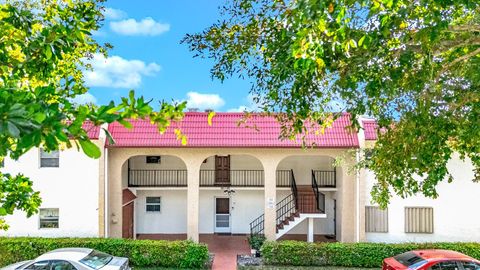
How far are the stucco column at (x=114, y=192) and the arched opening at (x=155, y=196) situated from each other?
1588mm

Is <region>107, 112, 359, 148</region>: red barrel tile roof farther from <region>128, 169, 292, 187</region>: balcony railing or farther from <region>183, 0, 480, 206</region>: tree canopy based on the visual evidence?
<region>183, 0, 480, 206</region>: tree canopy

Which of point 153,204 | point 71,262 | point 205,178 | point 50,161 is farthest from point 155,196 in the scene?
point 71,262

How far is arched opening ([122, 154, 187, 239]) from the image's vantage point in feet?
70.1

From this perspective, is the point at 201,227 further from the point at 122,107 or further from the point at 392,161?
the point at 122,107

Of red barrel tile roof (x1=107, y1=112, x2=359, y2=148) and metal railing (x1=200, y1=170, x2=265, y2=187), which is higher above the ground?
red barrel tile roof (x1=107, y1=112, x2=359, y2=148)

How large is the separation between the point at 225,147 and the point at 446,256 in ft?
30.5

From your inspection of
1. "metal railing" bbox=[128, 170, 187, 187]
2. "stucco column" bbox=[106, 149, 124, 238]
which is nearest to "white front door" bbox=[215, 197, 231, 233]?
"metal railing" bbox=[128, 170, 187, 187]

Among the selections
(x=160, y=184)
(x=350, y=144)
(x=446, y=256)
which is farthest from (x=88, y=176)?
(x=446, y=256)

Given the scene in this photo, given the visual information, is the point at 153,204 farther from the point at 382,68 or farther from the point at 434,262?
the point at 382,68

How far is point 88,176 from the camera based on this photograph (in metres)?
18.4

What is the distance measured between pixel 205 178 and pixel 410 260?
36.9ft

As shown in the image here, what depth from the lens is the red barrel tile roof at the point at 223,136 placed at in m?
18.3

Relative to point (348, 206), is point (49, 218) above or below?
below

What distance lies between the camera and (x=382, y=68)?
27.3 feet
